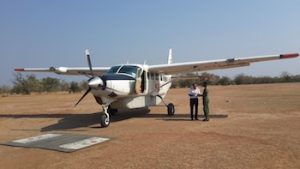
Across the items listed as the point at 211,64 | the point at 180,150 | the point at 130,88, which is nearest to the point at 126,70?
the point at 130,88

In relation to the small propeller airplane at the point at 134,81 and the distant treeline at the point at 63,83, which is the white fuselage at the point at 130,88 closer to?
the small propeller airplane at the point at 134,81

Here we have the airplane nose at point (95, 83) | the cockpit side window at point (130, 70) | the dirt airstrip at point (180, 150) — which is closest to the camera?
the dirt airstrip at point (180, 150)

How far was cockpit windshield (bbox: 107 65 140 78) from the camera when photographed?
15.2 meters

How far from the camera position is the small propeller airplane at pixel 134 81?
13281mm

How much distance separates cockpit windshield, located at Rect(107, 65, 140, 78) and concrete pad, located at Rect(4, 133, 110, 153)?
488 cm

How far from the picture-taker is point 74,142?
9.62 meters

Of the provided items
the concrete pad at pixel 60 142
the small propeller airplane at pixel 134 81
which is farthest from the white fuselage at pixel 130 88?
the concrete pad at pixel 60 142

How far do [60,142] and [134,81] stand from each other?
6346 mm

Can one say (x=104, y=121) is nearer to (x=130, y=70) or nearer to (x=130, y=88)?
(x=130, y=88)

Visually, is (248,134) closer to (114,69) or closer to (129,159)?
(129,159)

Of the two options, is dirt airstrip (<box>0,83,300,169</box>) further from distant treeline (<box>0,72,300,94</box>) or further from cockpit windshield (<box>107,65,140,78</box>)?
distant treeline (<box>0,72,300,94</box>)

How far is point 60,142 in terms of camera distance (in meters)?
9.70

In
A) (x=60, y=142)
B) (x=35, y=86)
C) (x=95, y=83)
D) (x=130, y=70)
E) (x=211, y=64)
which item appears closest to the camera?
(x=60, y=142)

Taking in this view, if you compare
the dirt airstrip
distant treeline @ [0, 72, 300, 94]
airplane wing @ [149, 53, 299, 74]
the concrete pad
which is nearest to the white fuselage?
airplane wing @ [149, 53, 299, 74]
